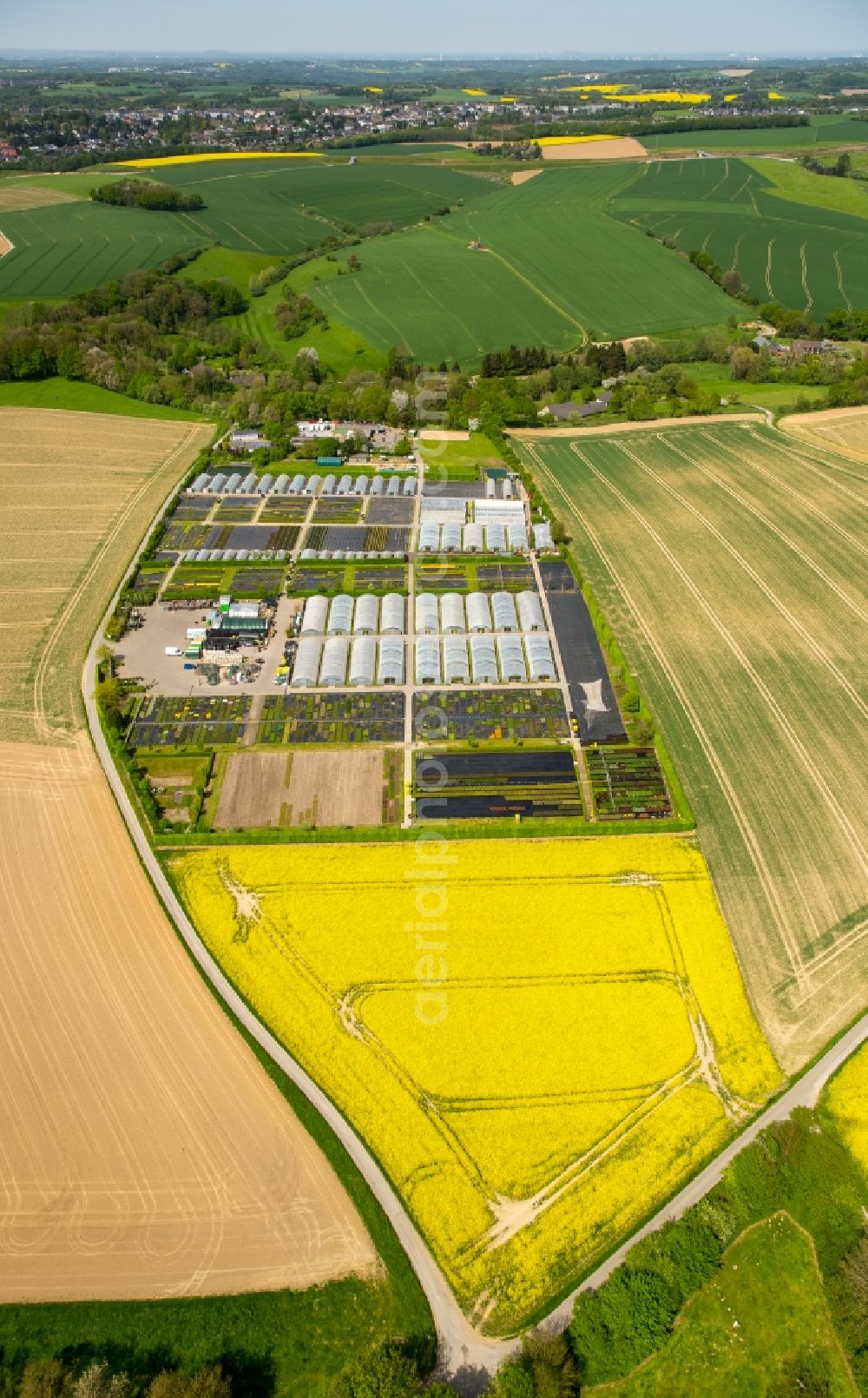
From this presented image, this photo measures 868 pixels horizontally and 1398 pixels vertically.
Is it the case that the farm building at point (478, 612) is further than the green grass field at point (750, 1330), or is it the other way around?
the farm building at point (478, 612)

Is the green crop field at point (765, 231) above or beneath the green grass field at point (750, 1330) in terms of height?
above

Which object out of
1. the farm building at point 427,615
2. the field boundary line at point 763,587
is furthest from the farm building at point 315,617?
the field boundary line at point 763,587

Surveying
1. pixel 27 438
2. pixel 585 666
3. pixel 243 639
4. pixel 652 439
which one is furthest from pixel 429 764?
pixel 27 438

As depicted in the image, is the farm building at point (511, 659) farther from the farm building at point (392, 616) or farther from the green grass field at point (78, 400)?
the green grass field at point (78, 400)

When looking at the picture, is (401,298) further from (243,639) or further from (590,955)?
(590,955)

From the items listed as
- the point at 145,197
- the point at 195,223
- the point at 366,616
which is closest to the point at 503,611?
the point at 366,616

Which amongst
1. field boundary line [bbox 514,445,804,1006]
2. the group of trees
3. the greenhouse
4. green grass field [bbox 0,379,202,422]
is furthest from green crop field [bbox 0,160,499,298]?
field boundary line [bbox 514,445,804,1006]

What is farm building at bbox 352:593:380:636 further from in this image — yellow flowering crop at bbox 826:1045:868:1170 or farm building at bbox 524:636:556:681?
yellow flowering crop at bbox 826:1045:868:1170
